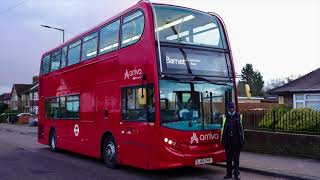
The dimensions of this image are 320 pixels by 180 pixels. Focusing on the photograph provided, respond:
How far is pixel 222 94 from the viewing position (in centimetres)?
1225

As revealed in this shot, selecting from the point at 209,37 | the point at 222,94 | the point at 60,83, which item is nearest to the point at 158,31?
the point at 209,37

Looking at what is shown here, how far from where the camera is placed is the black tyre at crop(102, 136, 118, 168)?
44.8 feet

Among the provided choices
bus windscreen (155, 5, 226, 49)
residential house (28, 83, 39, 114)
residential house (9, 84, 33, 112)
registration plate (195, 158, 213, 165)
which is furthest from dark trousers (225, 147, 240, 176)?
residential house (9, 84, 33, 112)

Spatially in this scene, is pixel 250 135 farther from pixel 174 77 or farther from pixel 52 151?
pixel 52 151

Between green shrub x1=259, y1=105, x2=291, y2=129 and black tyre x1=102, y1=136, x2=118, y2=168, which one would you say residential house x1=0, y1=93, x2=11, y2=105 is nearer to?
green shrub x1=259, y1=105, x2=291, y2=129

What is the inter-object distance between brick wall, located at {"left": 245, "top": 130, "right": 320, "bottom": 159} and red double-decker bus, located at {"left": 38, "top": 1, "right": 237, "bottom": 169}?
350 centimetres

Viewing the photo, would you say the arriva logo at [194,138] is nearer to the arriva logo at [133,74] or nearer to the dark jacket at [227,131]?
the dark jacket at [227,131]

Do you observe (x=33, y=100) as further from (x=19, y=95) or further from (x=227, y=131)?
(x=227, y=131)

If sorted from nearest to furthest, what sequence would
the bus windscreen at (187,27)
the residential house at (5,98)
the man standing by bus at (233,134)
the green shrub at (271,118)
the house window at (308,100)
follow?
the man standing by bus at (233,134) < the bus windscreen at (187,27) < the green shrub at (271,118) < the house window at (308,100) < the residential house at (5,98)

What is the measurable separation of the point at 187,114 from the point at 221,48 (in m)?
2.15

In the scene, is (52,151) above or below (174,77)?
below

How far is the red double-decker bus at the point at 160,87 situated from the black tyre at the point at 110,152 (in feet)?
0.09

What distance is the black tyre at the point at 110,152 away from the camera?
44.8 ft

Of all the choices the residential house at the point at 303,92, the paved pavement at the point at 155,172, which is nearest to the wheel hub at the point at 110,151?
the paved pavement at the point at 155,172
